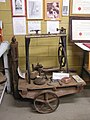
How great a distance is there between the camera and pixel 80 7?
A: 280cm

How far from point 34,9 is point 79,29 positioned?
2.44 ft

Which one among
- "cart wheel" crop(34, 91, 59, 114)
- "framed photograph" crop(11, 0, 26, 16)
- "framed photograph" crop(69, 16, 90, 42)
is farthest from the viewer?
"framed photograph" crop(69, 16, 90, 42)

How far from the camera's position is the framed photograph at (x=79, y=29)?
2.84 meters

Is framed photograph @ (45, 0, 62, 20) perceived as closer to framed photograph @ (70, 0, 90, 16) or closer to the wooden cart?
framed photograph @ (70, 0, 90, 16)

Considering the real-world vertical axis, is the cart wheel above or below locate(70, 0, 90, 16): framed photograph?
below

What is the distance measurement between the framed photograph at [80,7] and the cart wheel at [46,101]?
128cm

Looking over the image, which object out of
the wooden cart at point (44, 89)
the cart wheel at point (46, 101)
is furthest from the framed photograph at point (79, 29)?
the cart wheel at point (46, 101)

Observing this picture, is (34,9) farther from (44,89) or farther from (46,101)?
(46,101)

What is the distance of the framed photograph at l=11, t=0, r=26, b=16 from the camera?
8.84 ft

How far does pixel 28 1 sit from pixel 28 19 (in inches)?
10.0

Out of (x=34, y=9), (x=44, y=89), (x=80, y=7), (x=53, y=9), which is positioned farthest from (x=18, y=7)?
(x=44, y=89)

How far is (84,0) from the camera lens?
276 cm

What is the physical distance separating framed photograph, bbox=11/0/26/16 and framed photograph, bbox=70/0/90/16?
705mm

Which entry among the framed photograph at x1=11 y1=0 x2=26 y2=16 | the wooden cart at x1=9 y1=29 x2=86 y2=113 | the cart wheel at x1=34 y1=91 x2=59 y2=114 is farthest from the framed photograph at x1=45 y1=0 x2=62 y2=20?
the cart wheel at x1=34 y1=91 x2=59 y2=114
